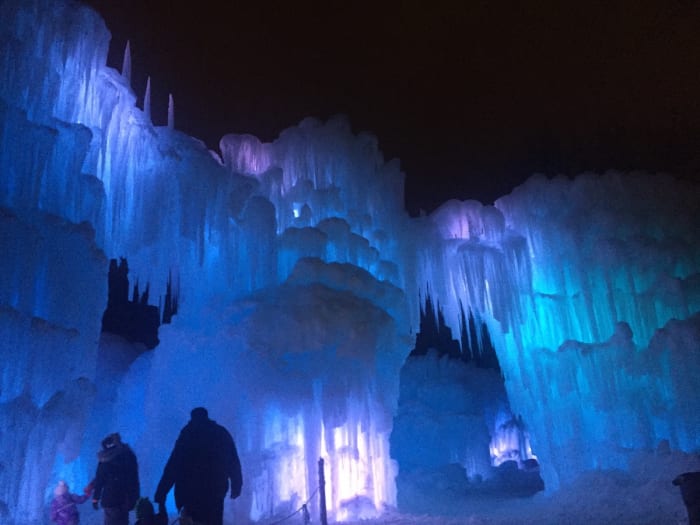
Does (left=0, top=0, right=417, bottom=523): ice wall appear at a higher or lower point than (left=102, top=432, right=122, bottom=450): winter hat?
higher

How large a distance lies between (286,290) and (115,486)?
6192 mm

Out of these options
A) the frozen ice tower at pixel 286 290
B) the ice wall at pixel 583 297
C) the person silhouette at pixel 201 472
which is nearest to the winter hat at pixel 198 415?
the person silhouette at pixel 201 472

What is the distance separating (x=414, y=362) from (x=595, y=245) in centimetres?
1232

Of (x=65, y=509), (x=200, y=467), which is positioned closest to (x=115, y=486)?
(x=200, y=467)

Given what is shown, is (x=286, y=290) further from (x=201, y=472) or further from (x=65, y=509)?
(x=201, y=472)

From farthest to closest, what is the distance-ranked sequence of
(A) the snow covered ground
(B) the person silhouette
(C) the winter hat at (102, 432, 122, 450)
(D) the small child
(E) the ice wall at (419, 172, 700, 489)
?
(E) the ice wall at (419, 172, 700, 489) → (A) the snow covered ground → (D) the small child → (C) the winter hat at (102, 432, 122, 450) → (B) the person silhouette

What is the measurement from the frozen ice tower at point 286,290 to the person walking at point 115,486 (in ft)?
6.44

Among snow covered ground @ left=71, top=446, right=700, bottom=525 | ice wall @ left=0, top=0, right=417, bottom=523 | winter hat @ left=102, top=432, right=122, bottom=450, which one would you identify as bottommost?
snow covered ground @ left=71, top=446, right=700, bottom=525

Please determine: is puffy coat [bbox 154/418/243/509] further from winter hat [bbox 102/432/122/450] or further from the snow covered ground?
the snow covered ground

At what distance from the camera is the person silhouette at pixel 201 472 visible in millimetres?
5055

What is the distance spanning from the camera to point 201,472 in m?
5.12

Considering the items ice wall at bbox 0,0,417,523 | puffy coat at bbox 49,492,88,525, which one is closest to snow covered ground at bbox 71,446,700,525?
ice wall at bbox 0,0,417,523

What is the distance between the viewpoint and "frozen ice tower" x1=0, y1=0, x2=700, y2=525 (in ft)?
27.2

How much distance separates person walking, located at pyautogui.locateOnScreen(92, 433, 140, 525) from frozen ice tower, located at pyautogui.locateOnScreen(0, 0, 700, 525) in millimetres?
1962
